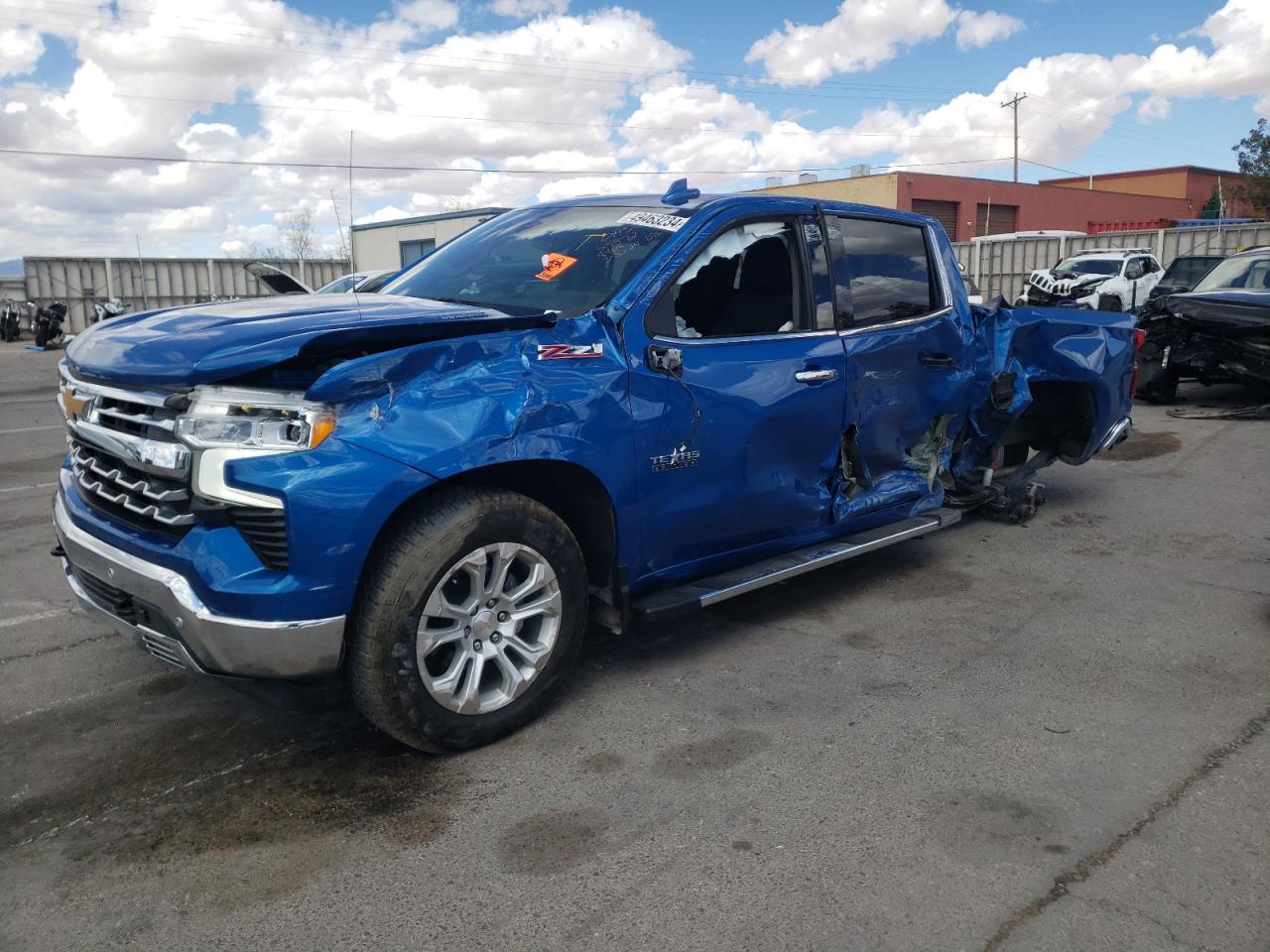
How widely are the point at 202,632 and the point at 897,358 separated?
331cm

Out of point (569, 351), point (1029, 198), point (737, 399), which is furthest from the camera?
point (1029, 198)

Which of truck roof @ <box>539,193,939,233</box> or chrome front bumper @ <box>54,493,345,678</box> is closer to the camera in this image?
chrome front bumper @ <box>54,493,345,678</box>

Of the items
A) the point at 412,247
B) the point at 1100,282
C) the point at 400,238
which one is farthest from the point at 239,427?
the point at 400,238

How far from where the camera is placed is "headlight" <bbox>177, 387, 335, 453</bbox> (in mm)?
2988

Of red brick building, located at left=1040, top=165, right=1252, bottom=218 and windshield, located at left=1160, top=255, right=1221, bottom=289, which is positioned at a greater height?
red brick building, located at left=1040, top=165, right=1252, bottom=218

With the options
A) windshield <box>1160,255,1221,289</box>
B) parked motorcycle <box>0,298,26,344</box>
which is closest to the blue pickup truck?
windshield <box>1160,255,1221,289</box>

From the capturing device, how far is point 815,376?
436cm

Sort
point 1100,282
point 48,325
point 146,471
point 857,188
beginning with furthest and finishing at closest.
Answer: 1. point 857,188
2. point 48,325
3. point 1100,282
4. point 146,471

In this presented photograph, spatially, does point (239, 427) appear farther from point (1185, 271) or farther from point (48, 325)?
point (48, 325)

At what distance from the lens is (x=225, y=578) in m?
2.93

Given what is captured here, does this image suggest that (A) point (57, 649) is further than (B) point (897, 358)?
No

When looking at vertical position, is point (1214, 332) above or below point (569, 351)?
below

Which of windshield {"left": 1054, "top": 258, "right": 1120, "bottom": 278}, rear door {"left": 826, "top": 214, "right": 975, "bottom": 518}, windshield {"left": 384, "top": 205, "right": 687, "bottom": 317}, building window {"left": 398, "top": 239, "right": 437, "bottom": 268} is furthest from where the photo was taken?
building window {"left": 398, "top": 239, "right": 437, "bottom": 268}

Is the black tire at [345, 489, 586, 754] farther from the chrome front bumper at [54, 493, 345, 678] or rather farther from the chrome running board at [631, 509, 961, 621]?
the chrome running board at [631, 509, 961, 621]
